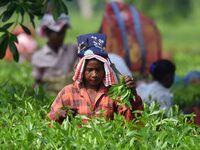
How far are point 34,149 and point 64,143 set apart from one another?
225 millimetres

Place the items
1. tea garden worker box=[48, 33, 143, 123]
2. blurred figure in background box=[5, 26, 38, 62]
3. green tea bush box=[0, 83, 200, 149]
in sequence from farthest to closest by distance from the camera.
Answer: blurred figure in background box=[5, 26, 38, 62]
tea garden worker box=[48, 33, 143, 123]
green tea bush box=[0, 83, 200, 149]

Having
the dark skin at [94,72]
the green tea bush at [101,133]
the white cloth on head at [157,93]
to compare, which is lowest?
the green tea bush at [101,133]

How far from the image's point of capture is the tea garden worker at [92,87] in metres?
7.13

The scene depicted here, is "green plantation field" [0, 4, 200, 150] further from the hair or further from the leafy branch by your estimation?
the hair

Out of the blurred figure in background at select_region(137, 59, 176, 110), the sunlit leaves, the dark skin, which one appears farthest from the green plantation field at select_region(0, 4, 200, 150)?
the blurred figure in background at select_region(137, 59, 176, 110)

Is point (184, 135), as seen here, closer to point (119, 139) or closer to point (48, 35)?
point (119, 139)

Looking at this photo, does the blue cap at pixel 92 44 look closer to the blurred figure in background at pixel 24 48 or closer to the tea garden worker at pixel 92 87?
the tea garden worker at pixel 92 87

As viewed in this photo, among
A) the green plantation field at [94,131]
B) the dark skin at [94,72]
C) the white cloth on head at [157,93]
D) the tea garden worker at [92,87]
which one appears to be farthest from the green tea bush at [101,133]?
the white cloth on head at [157,93]

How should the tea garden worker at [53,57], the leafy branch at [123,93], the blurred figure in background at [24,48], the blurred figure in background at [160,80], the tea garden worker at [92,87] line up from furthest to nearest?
the blurred figure in background at [24,48] < the tea garden worker at [53,57] < the blurred figure in background at [160,80] < the tea garden worker at [92,87] < the leafy branch at [123,93]

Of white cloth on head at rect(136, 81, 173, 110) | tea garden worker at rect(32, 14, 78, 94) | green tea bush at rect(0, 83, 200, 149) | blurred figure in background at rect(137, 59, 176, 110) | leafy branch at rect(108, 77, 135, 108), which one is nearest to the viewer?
green tea bush at rect(0, 83, 200, 149)

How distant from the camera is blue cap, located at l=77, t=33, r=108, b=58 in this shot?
7.18m

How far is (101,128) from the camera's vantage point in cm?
632

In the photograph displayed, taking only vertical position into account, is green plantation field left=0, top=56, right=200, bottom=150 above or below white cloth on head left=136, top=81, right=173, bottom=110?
below

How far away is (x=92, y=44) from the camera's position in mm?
7211
